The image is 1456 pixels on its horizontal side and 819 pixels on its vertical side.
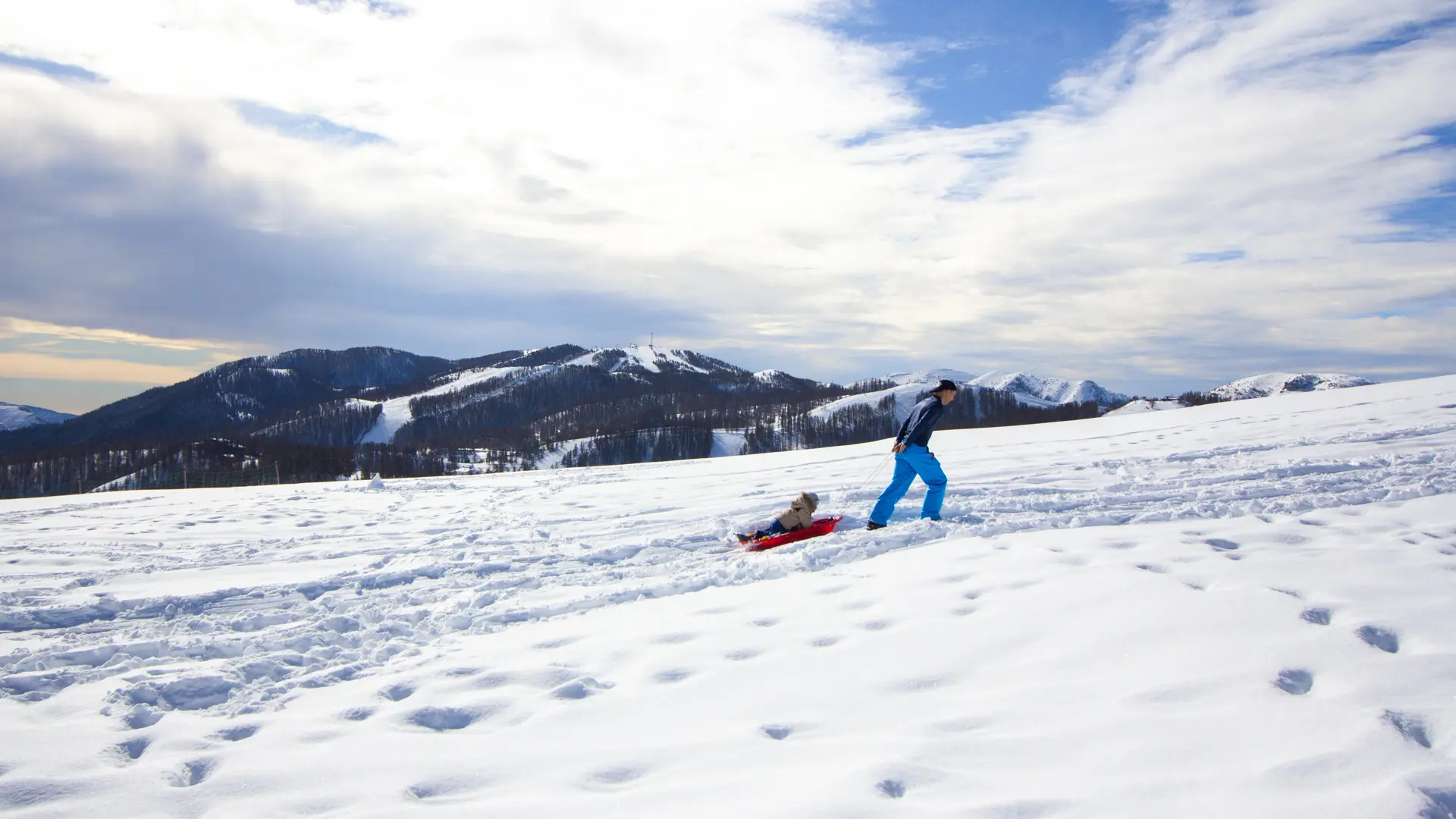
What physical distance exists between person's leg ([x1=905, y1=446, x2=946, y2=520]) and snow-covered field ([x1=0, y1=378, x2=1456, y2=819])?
1.32 ft

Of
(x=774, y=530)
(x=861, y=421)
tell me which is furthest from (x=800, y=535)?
(x=861, y=421)

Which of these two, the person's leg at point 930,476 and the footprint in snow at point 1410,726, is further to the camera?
the person's leg at point 930,476

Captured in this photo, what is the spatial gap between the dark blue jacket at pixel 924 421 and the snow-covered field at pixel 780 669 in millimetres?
1194

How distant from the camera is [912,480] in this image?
923 cm

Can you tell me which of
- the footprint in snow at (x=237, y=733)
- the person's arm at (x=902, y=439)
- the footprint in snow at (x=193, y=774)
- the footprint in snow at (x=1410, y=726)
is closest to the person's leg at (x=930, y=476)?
the person's arm at (x=902, y=439)

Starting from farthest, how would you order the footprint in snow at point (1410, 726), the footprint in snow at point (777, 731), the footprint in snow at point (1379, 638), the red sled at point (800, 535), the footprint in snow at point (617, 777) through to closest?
the red sled at point (800, 535) → the footprint in snow at point (1379, 638) → the footprint in snow at point (777, 731) → the footprint in snow at point (617, 777) → the footprint in snow at point (1410, 726)

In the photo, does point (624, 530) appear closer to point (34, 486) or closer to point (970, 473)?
point (970, 473)

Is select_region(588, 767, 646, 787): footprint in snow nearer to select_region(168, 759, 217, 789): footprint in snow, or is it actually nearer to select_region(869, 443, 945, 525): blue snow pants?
select_region(168, 759, 217, 789): footprint in snow

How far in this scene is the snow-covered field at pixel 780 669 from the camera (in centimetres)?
320

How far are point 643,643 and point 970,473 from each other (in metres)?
9.88

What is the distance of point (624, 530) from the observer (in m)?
10.3

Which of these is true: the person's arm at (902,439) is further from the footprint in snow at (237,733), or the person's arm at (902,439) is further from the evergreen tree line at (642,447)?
the evergreen tree line at (642,447)

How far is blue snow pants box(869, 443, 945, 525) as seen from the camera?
9.17 m

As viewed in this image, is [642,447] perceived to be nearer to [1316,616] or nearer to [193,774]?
[1316,616]
